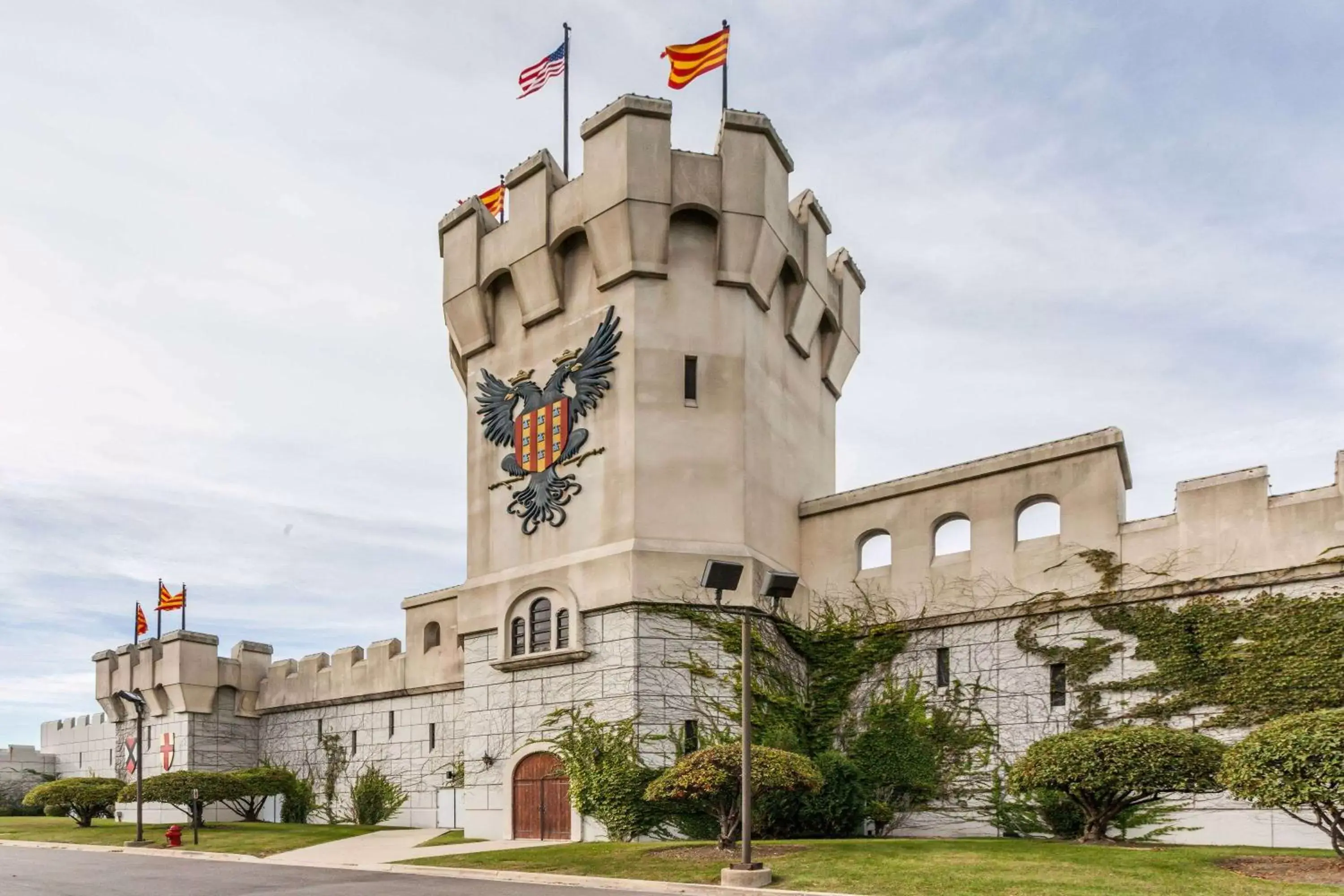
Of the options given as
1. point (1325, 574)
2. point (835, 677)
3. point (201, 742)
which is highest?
point (1325, 574)

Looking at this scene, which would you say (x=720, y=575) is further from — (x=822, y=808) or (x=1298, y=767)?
(x=822, y=808)

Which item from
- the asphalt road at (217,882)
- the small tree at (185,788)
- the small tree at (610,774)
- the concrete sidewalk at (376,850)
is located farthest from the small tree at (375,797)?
the small tree at (610,774)

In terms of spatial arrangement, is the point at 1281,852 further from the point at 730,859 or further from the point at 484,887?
the point at 484,887

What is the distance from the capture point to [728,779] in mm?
22844

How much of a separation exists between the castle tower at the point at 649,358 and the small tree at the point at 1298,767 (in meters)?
13.2

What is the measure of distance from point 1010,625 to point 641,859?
36.0 feet

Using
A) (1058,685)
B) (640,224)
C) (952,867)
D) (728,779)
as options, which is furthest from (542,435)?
(952,867)

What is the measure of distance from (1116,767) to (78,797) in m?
36.0

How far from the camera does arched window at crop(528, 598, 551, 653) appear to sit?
30.6m

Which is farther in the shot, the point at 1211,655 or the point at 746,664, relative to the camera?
the point at 1211,655

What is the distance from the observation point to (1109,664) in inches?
1030

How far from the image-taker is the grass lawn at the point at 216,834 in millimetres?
31016

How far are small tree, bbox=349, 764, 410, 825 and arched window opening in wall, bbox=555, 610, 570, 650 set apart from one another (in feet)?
39.6

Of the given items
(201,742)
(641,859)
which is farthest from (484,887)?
(201,742)
